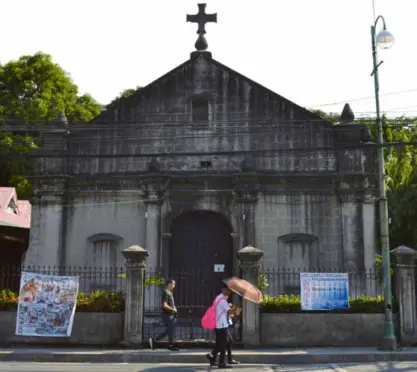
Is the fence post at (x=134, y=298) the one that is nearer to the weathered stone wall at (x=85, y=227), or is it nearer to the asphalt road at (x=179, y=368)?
the asphalt road at (x=179, y=368)

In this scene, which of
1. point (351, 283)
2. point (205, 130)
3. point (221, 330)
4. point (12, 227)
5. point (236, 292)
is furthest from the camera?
point (12, 227)

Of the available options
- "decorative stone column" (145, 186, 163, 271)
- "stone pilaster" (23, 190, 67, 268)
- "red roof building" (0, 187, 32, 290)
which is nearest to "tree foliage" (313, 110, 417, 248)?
"decorative stone column" (145, 186, 163, 271)

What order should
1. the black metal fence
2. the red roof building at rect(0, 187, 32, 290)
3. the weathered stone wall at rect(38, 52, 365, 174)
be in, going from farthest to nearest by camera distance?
the red roof building at rect(0, 187, 32, 290)
the weathered stone wall at rect(38, 52, 365, 174)
the black metal fence

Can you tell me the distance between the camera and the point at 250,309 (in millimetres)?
15062

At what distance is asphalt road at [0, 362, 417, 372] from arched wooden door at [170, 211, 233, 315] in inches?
299

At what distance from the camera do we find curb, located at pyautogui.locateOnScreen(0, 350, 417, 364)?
44.4 feet

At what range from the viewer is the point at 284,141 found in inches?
832

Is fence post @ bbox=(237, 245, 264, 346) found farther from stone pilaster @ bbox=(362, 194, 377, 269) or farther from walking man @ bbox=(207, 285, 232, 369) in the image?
stone pilaster @ bbox=(362, 194, 377, 269)

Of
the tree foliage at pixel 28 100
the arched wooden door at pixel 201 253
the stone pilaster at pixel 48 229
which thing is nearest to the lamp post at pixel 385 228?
the arched wooden door at pixel 201 253

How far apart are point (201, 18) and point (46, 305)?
12.7 metres

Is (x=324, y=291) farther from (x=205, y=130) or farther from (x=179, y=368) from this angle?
(x=205, y=130)

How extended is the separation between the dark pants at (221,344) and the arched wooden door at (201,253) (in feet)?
26.0

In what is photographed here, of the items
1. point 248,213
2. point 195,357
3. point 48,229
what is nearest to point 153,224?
point 248,213

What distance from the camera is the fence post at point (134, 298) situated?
14867 millimetres
